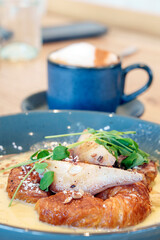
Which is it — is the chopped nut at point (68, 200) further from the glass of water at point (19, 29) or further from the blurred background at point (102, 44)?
the glass of water at point (19, 29)

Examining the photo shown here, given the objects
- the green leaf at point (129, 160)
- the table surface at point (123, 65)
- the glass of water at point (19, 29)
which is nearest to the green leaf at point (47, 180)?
the green leaf at point (129, 160)

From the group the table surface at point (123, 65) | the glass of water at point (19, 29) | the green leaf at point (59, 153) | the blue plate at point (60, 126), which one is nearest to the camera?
the green leaf at point (59, 153)

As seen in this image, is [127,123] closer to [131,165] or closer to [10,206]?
[131,165]

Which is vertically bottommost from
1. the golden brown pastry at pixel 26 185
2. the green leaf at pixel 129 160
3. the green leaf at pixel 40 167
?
the golden brown pastry at pixel 26 185

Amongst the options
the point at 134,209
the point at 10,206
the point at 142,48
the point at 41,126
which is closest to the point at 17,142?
the point at 41,126

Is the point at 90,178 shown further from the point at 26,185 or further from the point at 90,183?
the point at 26,185

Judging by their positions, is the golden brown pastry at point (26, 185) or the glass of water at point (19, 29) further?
the glass of water at point (19, 29)
